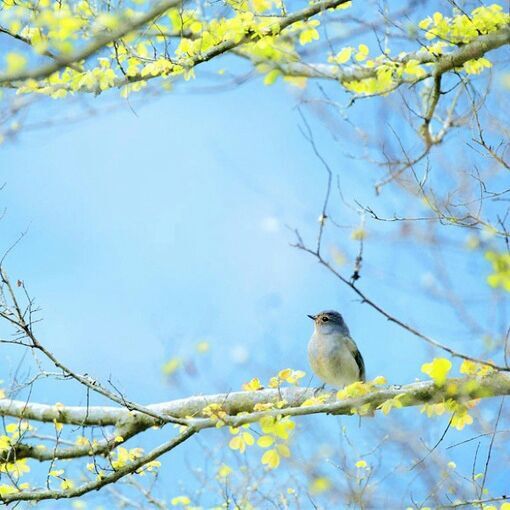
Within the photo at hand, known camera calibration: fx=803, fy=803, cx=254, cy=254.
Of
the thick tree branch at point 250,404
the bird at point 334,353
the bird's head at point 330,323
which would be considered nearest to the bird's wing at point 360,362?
the bird at point 334,353

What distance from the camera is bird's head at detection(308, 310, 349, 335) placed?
7086 mm

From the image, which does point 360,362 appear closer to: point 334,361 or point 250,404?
point 334,361

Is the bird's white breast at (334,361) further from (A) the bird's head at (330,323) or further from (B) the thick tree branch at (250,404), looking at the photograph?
(B) the thick tree branch at (250,404)

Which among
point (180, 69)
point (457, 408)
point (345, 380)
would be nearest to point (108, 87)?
point (180, 69)

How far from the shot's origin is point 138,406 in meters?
4.80

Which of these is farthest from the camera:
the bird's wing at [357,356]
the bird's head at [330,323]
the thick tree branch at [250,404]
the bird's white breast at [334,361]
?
the bird's head at [330,323]

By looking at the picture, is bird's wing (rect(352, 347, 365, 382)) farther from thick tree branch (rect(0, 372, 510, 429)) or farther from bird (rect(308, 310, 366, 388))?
thick tree branch (rect(0, 372, 510, 429))

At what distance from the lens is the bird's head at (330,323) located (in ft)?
23.2

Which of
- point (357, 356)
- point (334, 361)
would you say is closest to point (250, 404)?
point (334, 361)

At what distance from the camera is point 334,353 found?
6828 millimetres

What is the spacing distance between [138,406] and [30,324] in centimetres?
81

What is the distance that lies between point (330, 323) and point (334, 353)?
14.9 inches

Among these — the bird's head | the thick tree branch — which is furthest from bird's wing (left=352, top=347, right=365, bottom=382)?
the thick tree branch

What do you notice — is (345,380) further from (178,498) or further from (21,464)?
(21,464)
